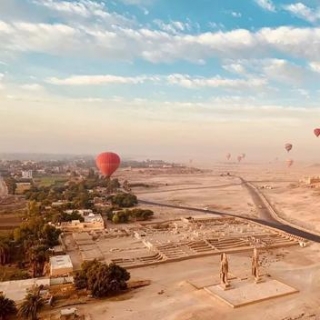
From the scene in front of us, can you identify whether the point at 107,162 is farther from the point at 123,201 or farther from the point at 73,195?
the point at 73,195

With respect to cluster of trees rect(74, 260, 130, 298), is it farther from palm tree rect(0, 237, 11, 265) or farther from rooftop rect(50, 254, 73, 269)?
palm tree rect(0, 237, 11, 265)

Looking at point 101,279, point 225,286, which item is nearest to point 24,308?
point 101,279

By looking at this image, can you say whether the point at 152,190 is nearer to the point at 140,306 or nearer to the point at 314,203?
the point at 314,203

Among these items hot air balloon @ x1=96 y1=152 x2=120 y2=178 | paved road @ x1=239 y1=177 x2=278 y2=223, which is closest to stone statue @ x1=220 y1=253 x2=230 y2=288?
paved road @ x1=239 y1=177 x2=278 y2=223

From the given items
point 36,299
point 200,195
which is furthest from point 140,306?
point 200,195

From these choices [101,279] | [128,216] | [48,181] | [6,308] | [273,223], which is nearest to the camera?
[6,308]
